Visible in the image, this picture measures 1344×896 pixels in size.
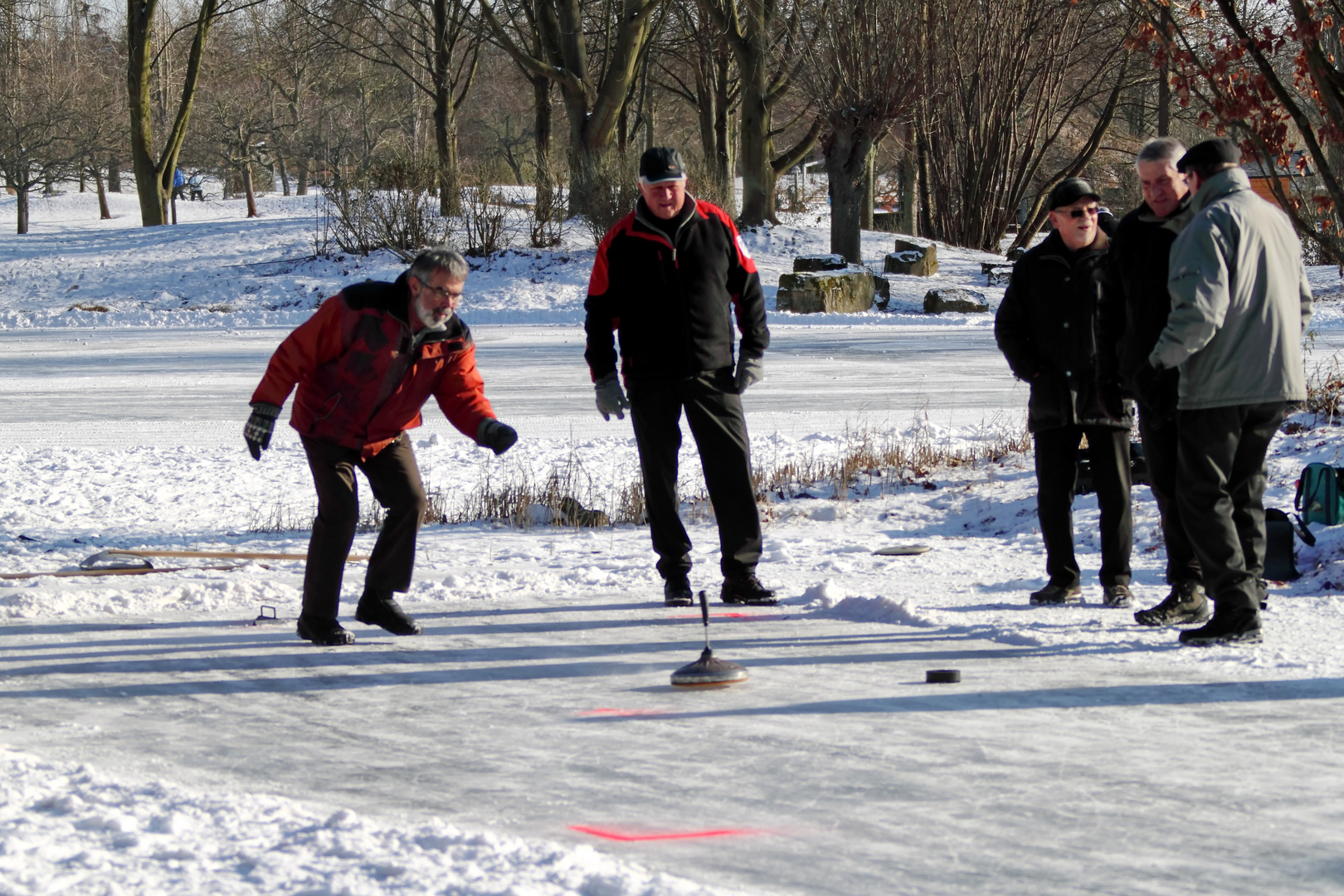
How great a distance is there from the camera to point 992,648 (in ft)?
18.3

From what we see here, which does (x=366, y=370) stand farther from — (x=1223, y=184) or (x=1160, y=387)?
(x=1223, y=184)

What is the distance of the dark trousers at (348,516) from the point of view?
5754 mm

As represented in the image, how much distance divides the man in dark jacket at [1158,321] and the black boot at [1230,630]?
1.26 feet

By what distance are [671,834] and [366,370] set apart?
8.84 feet

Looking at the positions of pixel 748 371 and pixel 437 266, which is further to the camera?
pixel 748 371

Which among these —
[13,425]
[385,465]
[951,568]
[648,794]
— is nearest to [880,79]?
[13,425]

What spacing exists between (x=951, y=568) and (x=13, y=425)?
30.5ft

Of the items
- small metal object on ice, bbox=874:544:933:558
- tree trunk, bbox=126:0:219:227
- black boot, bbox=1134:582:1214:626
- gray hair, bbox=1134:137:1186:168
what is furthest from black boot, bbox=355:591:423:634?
tree trunk, bbox=126:0:219:227

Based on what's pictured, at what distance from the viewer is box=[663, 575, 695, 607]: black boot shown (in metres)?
6.55

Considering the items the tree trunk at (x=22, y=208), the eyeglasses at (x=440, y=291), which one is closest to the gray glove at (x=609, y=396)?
the eyeglasses at (x=440, y=291)

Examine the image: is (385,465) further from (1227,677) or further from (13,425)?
(13,425)

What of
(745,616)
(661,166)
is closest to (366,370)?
(661,166)

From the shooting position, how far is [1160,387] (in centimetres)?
561

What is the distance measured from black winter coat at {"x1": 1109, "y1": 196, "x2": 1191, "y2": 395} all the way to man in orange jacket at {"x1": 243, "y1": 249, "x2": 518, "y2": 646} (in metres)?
2.57
